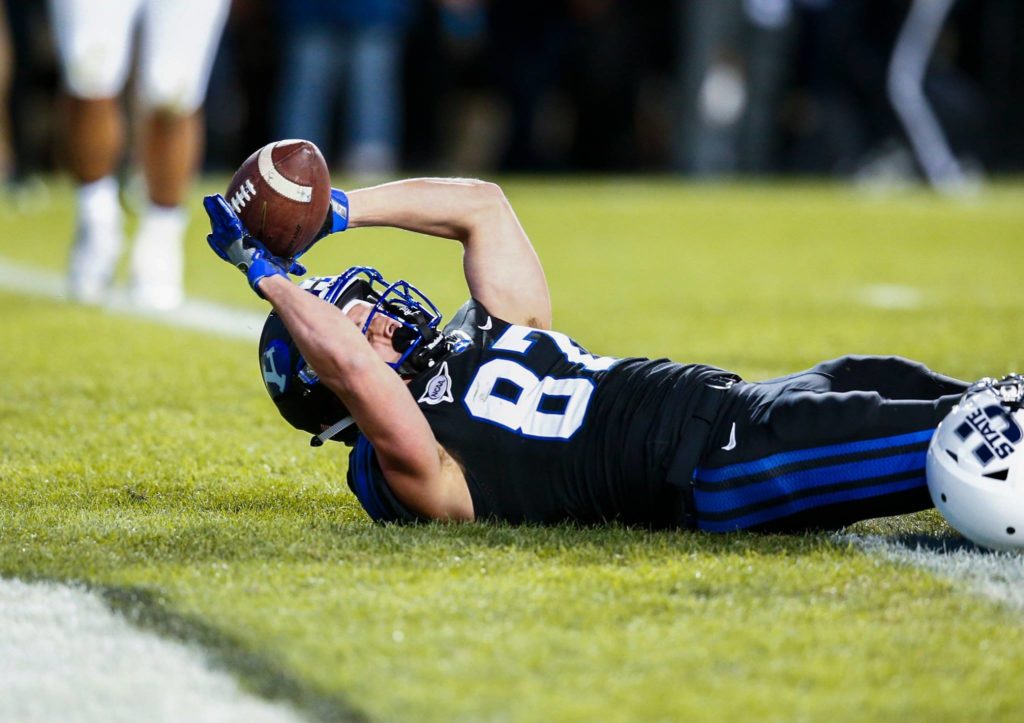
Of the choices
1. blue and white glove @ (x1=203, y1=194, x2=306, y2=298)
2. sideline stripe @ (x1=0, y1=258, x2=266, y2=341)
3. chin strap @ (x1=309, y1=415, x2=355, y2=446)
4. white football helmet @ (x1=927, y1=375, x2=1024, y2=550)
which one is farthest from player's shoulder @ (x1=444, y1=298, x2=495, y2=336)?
sideline stripe @ (x1=0, y1=258, x2=266, y2=341)

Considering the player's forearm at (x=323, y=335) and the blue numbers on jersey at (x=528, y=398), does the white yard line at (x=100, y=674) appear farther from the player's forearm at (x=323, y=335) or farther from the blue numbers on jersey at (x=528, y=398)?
the blue numbers on jersey at (x=528, y=398)

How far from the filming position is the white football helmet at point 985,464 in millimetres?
2615

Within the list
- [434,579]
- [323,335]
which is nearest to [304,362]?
[323,335]

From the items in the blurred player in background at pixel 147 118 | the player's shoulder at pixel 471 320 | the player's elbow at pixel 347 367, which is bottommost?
the blurred player in background at pixel 147 118

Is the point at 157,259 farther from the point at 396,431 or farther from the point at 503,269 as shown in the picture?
the point at 396,431

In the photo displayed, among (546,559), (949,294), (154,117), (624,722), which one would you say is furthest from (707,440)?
(949,294)

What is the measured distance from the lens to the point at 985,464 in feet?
8.57

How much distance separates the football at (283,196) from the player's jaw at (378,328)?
21 cm

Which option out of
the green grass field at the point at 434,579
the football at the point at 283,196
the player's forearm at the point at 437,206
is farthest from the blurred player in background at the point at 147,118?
the football at the point at 283,196

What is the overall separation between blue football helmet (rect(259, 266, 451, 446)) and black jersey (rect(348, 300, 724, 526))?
2.6 inches

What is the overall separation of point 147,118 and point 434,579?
3.83 m

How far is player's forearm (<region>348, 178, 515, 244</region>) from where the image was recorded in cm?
345

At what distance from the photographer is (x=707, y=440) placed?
112 inches

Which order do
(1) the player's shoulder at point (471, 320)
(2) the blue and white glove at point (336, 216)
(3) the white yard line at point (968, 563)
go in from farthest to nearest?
(2) the blue and white glove at point (336, 216) → (1) the player's shoulder at point (471, 320) → (3) the white yard line at point (968, 563)
